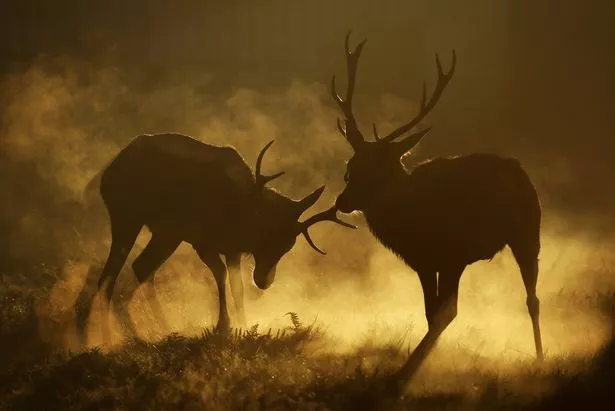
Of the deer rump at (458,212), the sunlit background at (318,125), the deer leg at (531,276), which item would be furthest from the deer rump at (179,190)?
the deer leg at (531,276)

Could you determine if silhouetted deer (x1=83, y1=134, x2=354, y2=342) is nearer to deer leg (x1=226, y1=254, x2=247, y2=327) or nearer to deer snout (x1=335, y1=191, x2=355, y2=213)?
deer leg (x1=226, y1=254, x2=247, y2=327)

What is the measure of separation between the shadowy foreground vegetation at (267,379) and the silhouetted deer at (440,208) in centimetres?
84

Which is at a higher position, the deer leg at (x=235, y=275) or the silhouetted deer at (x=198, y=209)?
the silhouetted deer at (x=198, y=209)

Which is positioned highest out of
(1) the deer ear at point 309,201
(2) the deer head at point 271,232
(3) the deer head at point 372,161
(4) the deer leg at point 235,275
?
(3) the deer head at point 372,161

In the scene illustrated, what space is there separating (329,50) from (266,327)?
20.5 m

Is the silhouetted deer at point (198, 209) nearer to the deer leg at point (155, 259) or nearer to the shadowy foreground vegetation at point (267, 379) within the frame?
the deer leg at point (155, 259)

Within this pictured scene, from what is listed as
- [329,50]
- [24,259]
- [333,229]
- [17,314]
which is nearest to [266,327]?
[17,314]

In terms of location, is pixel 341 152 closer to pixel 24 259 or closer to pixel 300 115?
pixel 300 115

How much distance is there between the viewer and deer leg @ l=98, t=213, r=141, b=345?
10.6 meters

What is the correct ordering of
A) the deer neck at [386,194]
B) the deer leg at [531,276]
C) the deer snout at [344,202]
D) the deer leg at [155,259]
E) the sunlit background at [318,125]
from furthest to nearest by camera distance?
the sunlit background at [318,125]
the deer leg at [155,259]
the deer leg at [531,276]
the deer neck at [386,194]
the deer snout at [344,202]

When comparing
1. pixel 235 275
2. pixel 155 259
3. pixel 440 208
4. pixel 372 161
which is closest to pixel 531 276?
pixel 440 208

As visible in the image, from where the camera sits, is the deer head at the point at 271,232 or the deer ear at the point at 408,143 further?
the deer head at the point at 271,232

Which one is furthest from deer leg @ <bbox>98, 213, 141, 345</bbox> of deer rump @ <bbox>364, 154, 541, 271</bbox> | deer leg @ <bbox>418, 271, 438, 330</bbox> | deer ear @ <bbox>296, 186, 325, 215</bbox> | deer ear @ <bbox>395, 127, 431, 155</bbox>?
deer leg @ <bbox>418, 271, 438, 330</bbox>

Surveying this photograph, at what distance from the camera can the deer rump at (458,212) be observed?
843cm
